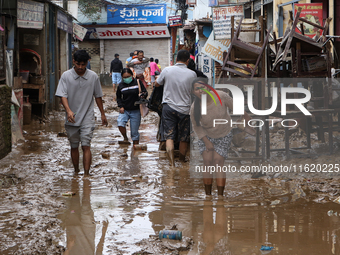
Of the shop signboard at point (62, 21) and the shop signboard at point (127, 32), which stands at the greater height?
the shop signboard at point (127, 32)

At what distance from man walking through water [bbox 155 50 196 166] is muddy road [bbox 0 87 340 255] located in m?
0.61

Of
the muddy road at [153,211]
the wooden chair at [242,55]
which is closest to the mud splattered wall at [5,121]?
the muddy road at [153,211]

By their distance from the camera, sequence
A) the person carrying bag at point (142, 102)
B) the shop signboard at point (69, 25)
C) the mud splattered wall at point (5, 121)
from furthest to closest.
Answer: the shop signboard at point (69, 25), the person carrying bag at point (142, 102), the mud splattered wall at point (5, 121)

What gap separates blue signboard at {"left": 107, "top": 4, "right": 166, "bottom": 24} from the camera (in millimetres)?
32031

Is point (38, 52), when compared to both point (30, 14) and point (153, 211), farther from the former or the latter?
point (153, 211)

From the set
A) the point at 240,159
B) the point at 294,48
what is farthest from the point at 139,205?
the point at 294,48

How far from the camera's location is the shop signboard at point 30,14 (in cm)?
1196

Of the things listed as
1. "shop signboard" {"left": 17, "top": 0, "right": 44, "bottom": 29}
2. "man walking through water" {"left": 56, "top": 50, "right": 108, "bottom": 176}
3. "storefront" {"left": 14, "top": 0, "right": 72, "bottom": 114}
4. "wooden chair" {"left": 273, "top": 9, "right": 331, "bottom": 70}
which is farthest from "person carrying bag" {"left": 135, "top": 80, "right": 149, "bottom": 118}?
"shop signboard" {"left": 17, "top": 0, "right": 44, "bottom": 29}

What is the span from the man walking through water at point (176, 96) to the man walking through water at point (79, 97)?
118cm

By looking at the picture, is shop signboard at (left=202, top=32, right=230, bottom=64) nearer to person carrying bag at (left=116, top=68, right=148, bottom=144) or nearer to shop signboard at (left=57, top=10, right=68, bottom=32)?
person carrying bag at (left=116, top=68, right=148, bottom=144)

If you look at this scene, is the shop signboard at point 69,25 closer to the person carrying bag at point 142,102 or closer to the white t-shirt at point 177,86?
the person carrying bag at point 142,102

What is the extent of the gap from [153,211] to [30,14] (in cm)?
945

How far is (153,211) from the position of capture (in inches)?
191

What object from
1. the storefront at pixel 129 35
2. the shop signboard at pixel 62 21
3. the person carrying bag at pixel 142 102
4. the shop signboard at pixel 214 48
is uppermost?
the storefront at pixel 129 35
